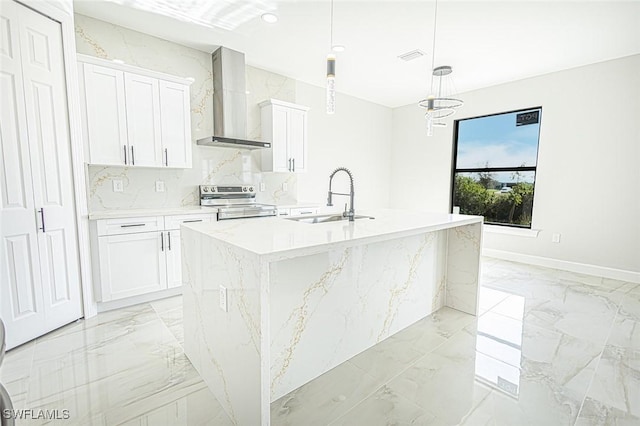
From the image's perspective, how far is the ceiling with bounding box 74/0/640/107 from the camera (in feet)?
8.92

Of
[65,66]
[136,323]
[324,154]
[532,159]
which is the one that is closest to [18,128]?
[65,66]

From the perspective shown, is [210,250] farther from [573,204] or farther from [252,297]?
[573,204]

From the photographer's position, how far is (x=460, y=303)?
2857 millimetres

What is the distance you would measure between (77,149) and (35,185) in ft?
1.47

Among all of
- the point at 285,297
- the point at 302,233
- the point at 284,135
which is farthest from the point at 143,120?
the point at 285,297

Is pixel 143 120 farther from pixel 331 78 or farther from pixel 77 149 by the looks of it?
pixel 331 78

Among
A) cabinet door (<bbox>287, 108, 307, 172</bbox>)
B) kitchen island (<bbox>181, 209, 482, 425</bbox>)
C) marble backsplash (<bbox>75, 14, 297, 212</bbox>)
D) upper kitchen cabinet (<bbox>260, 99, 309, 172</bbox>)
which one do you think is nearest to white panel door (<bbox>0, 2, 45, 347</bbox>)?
marble backsplash (<bbox>75, 14, 297, 212</bbox>)

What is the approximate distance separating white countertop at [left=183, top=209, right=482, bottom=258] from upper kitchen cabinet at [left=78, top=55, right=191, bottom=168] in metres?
1.62

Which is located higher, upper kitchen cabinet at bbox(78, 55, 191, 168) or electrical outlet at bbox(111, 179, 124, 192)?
upper kitchen cabinet at bbox(78, 55, 191, 168)

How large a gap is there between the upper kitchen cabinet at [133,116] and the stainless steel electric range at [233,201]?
1.54 feet

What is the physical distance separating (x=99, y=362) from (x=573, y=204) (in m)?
5.33

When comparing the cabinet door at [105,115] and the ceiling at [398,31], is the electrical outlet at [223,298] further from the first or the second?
the ceiling at [398,31]

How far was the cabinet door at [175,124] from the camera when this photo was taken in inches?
125

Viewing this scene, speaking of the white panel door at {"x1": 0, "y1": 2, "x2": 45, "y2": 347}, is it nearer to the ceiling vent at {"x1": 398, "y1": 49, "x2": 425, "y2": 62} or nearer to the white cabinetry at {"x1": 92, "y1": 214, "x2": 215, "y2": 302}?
the white cabinetry at {"x1": 92, "y1": 214, "x2": 215, "y2": 302}
